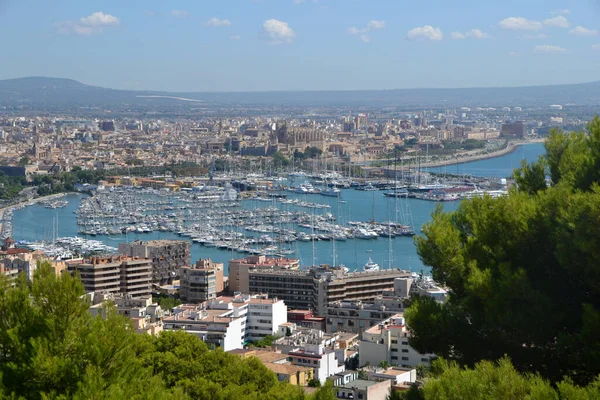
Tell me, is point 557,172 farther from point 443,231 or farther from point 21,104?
point 21,104

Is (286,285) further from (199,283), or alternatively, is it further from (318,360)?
(318,360)

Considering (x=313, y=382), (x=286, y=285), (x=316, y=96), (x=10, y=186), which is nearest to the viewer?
(x=313, y=382)

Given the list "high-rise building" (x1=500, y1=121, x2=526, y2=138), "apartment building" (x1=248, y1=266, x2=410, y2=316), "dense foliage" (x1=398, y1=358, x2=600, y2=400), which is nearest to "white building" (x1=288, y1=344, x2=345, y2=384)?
"apartment building" (x1=248, y1=266, x2=410, y2=316)

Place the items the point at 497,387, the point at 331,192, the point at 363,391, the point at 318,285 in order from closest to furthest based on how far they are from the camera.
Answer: the point at 497,387, the point at 363,391, the point at 318,285, the point at 331,192

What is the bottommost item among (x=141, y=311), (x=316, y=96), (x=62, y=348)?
(x=316, y=96)

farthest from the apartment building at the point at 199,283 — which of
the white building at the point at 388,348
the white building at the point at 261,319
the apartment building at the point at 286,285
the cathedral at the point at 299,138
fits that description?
the cathedral at the point at 299,138

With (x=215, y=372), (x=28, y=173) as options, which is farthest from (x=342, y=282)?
(x=28, y=173)

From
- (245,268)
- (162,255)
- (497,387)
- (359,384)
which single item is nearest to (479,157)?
(162,255)
